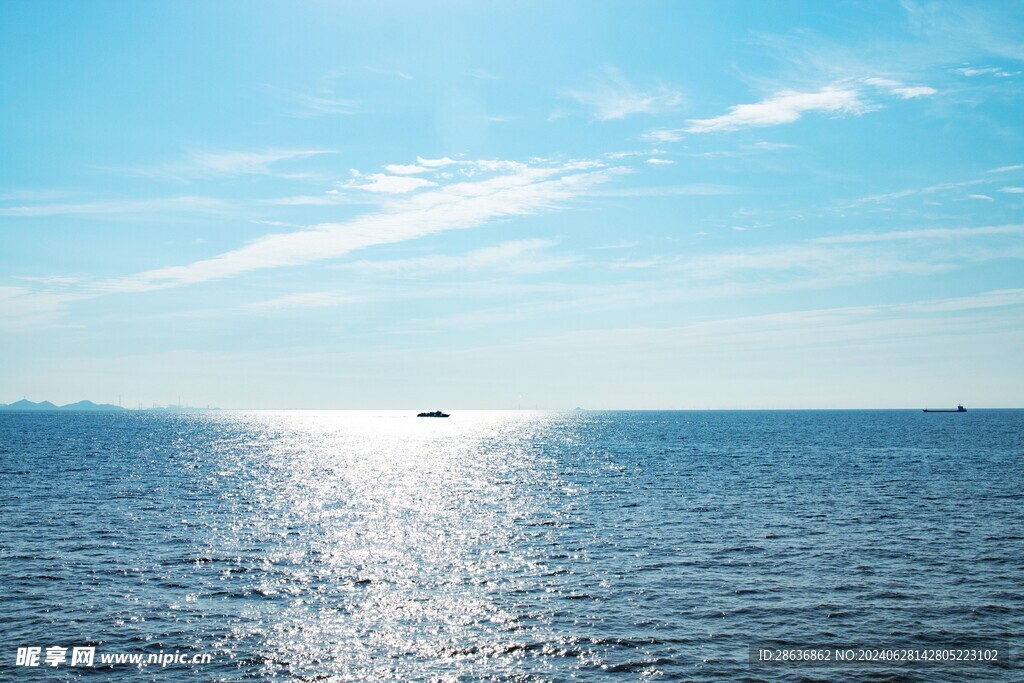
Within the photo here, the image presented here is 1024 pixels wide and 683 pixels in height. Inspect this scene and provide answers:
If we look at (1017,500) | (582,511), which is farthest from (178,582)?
(1017,500)

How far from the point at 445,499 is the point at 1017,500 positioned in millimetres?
61826

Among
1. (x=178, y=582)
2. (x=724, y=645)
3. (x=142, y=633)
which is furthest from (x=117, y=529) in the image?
(x=724, y=645)

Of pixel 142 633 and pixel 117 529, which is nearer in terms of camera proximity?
pixel 142 633

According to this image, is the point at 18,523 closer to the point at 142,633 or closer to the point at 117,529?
the point at 117,529

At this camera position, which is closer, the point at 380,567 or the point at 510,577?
the point at 510,577

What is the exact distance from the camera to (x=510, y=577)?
43.8 m

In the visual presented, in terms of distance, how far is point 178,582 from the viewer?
41.7m

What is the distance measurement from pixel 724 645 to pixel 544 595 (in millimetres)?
11159

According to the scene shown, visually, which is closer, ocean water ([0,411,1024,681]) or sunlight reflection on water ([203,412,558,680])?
ocean water ([0,411,1024,681])

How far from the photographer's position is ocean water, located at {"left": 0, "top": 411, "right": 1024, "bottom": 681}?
101 ft

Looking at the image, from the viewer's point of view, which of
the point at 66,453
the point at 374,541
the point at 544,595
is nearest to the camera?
the point at 544,595

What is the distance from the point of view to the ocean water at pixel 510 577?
3089 cm

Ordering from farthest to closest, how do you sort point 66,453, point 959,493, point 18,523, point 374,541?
1. point 66,453
2. point 959,493
3. point 18,523
4. point 374,541

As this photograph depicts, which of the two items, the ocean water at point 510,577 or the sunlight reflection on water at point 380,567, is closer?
the ocean water at point 510,577
